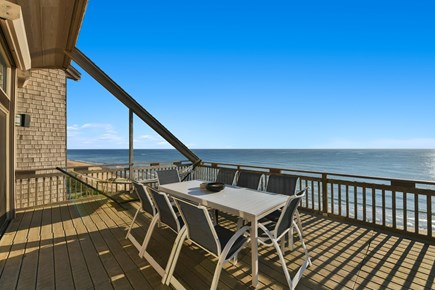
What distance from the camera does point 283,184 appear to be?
3.41 meters

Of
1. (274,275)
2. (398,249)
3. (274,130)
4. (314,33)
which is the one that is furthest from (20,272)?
(274,130)

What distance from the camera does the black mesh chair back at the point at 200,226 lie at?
1747mm

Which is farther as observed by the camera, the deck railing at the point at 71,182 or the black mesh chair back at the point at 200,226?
the deck railing at the point at 71,182

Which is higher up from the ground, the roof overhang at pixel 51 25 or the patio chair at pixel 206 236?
the roof overhang at pixel 51 25

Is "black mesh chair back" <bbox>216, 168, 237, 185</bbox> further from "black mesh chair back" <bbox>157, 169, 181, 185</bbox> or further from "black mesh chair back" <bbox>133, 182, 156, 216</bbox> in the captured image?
"black mesh chair back" <bbox>133, 182, 156, 216</bbox>

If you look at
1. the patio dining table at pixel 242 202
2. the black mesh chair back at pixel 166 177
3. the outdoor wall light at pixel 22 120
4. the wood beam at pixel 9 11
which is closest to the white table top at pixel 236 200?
the patio dining table at pixel 242 202

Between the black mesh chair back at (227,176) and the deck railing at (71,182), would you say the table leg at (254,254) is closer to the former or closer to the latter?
the black mesh chair back at (227,176)

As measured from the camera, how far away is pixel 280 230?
2.18 metres

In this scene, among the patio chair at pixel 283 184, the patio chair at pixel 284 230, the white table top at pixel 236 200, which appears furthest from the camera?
the patio chair at pixel 283 184

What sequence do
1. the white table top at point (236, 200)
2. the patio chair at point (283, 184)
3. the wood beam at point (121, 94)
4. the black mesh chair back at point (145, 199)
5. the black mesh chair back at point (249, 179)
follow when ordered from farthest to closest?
the wood beam at point (121, 94), the black mesh chair back at point (249, 179), the patio chair at point (283, 184), the black mesh chair back at point (145, 199), the white table top at point (236, 200)

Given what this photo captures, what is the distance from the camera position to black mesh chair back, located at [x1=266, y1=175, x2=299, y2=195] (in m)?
3.28

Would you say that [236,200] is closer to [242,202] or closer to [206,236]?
Result: [242,202]

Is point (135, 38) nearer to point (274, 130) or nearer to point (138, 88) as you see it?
point (138, 88)

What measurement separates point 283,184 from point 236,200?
1163 millimetres
